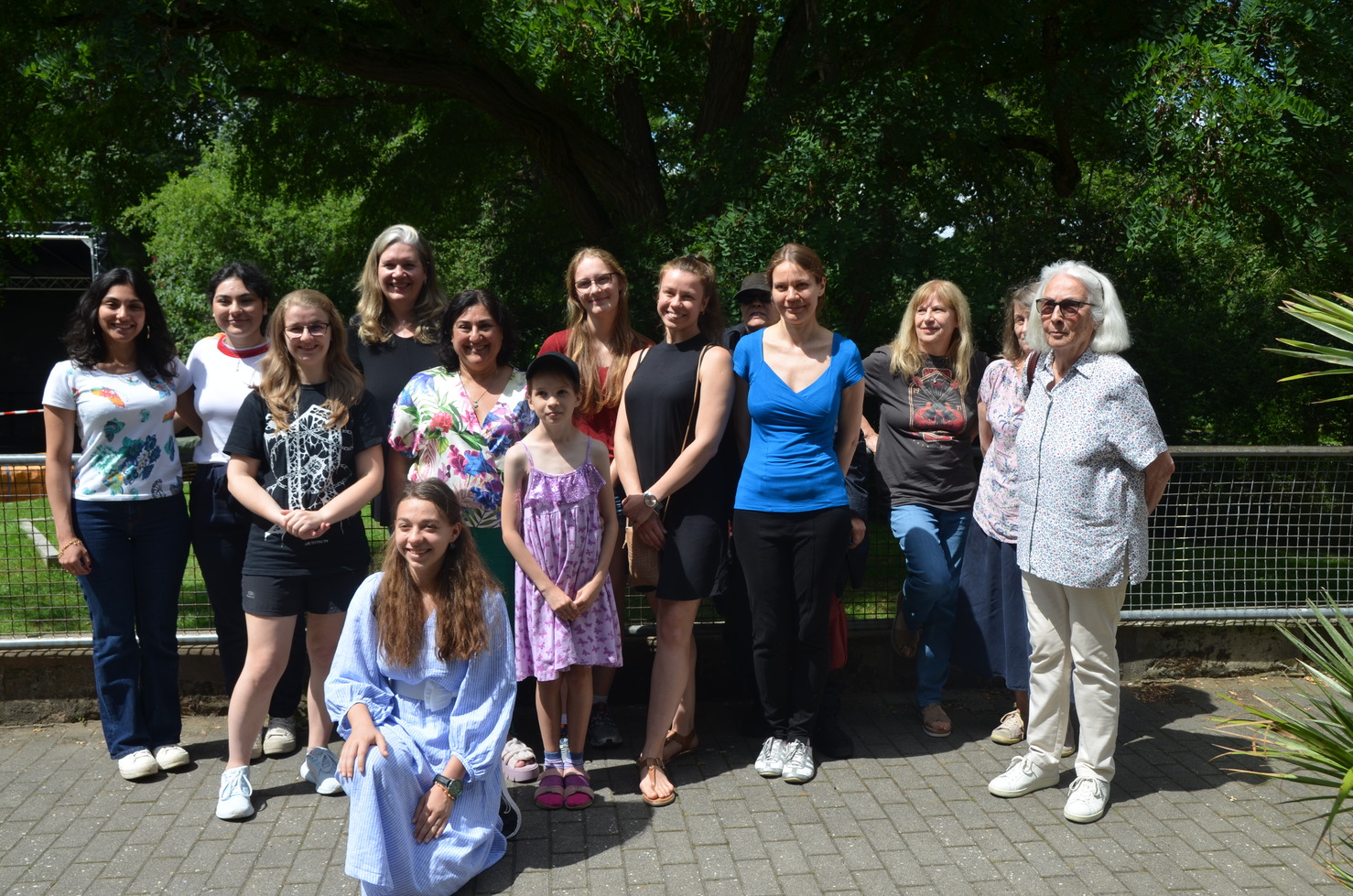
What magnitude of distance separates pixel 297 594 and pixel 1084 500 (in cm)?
307

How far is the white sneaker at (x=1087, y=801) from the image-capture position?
4.04 metres

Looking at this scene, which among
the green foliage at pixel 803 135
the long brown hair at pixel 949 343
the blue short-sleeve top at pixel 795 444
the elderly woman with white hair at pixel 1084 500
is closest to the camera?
the elderly woman with white hair at pixel 1084 500

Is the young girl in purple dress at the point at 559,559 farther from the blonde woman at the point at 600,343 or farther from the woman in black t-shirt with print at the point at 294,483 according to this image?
the woman in black t-shirt with print at the point at 294,483

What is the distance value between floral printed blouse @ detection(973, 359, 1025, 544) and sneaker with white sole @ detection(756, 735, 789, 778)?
131 centimetres

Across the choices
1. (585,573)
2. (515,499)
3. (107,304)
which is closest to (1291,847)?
(585,573)

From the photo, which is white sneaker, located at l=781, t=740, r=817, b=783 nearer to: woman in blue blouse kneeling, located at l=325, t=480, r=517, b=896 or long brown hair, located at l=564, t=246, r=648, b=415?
woman in blue blouse kneeling, located at l=325, t=480, r=517, b=896

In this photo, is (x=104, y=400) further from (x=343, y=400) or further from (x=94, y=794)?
(x=94, y=794)

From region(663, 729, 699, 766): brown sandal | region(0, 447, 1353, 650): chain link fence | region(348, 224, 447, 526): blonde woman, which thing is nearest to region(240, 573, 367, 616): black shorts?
region(348, 224, 447, 526): blonde woman

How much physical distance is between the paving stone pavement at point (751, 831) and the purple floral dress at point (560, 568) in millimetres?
574

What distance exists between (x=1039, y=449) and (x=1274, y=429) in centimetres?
840

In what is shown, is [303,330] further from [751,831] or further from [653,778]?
[751,831]

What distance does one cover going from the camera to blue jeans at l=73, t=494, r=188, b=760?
4.38 m

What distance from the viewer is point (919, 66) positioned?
23.2 feet

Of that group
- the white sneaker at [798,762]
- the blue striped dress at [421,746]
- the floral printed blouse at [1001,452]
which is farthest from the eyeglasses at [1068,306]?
the blue striped dress at [421,746]
